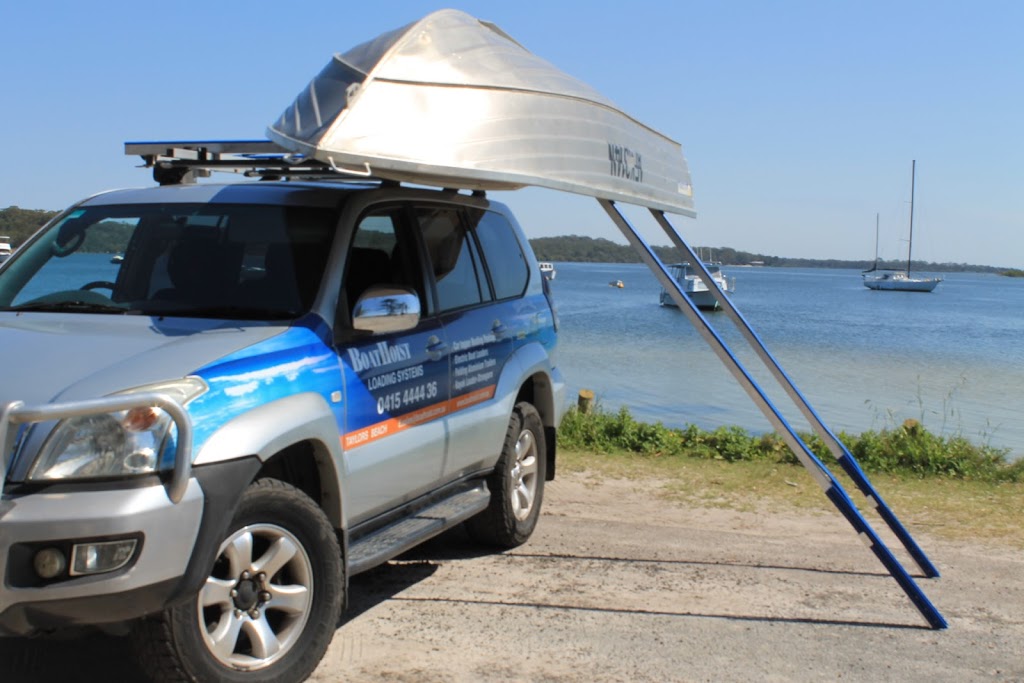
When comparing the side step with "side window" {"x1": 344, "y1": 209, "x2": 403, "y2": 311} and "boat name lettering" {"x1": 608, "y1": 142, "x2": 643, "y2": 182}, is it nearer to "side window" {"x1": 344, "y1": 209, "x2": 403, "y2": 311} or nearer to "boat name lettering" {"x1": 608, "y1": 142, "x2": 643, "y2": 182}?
"side window" {"x1": 344, "y1": 209, "x2": 403, "y2": 311}

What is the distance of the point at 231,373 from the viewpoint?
391 cm

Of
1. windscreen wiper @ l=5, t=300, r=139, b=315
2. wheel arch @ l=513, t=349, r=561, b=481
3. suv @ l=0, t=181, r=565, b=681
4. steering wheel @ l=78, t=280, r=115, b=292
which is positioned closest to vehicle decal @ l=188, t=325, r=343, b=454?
suv @ l=0, t=181, r=565, b=681

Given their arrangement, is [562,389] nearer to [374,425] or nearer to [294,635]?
[374,425]

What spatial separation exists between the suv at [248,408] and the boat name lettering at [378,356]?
0.04 feet

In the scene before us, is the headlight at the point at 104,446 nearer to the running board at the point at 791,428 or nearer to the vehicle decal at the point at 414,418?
the vehicle decal at the point at 414,418

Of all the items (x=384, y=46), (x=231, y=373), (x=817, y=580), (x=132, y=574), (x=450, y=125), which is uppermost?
(x=384, y=46)

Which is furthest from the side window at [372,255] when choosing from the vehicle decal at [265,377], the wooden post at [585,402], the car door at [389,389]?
the wooden post at [585,402]

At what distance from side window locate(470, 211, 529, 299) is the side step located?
1.21 metres

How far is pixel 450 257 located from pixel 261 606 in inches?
94.7

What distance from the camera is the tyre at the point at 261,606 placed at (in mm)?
3646

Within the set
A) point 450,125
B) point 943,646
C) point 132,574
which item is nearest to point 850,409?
point 943,646

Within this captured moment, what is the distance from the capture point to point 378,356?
15.8ft

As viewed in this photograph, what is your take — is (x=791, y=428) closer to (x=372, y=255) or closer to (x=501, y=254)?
(x=501, y=254)

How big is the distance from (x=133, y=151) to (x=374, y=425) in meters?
2.59
